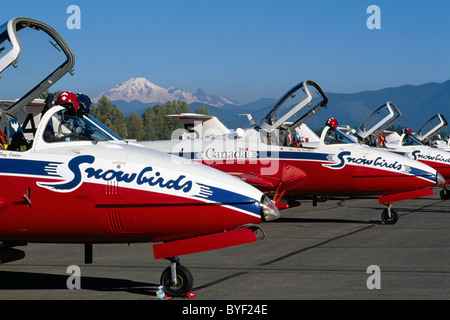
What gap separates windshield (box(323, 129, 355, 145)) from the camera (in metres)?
17.6

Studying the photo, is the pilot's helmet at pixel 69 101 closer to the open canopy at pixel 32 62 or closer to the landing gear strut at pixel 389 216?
the open canopy at pixel 32 62

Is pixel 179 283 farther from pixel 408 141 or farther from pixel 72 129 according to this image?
pixel 408 141

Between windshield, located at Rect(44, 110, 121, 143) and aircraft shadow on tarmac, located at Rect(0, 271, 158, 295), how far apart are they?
2.00 m

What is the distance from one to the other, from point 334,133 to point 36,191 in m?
11.3

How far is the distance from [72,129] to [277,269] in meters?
3.82

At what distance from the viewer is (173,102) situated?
144 m

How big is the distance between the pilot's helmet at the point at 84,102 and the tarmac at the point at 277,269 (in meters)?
2.38

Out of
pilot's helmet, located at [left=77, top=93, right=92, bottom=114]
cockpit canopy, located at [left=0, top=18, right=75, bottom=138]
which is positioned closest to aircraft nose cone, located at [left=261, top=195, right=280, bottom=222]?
pilot's helmet, located at [left=77, top=93, right=92, bottom=114]

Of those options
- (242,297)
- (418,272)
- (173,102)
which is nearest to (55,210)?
(242,297)

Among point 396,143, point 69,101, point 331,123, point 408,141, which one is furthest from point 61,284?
point 396,143

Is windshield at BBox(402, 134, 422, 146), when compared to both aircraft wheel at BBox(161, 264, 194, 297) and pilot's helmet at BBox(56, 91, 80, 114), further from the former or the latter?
aircraft wheel at BBox(161, 264, 194, 297)

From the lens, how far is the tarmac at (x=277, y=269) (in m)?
8.11

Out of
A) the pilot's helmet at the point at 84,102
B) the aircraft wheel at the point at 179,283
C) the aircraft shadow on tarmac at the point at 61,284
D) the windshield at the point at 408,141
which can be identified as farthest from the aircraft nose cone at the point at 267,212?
the windshield at the point at 408,141
